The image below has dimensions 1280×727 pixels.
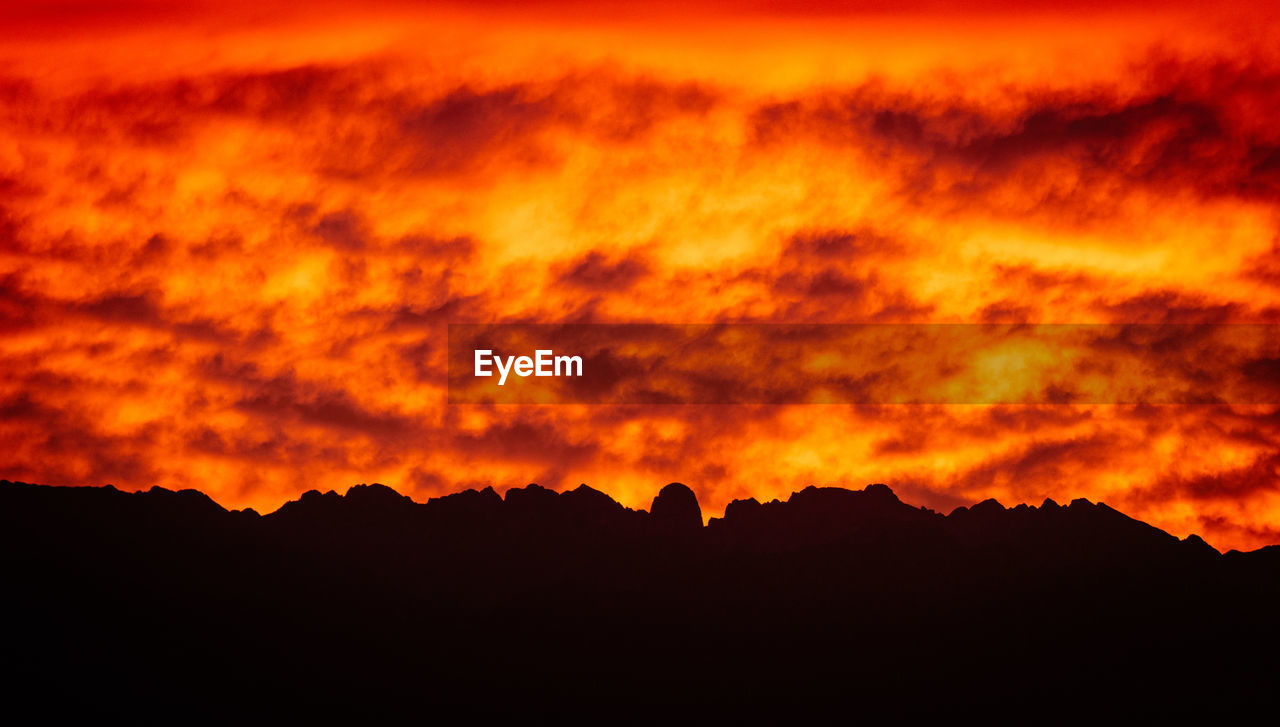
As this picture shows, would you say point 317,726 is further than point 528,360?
Yes

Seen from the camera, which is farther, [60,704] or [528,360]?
[60,704]

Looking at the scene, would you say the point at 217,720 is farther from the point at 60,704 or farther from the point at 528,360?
the point at 528,360

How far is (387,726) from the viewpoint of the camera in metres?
A: 200

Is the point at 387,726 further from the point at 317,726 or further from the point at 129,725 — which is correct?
the point at 129,725

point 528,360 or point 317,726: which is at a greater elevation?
point 528,360

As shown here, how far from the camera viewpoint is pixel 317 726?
200m

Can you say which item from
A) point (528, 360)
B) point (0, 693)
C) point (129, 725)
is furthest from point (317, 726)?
point (528, 360)

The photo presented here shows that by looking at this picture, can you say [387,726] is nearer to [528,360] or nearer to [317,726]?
[317,726]

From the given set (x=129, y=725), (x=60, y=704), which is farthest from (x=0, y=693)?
(x=129, y=725)

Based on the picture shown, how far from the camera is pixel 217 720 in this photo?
197500 mm

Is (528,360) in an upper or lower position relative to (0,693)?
upper

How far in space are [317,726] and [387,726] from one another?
10.5 metres

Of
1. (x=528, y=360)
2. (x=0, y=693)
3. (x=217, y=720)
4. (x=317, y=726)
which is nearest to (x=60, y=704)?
(x=0, y=693)

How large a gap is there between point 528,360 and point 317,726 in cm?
13861
